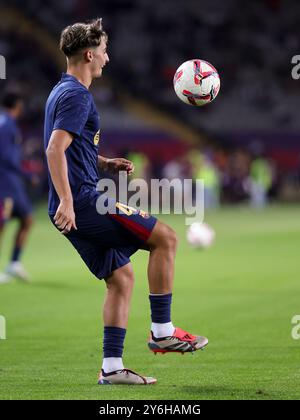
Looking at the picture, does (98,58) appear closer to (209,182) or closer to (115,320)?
(115,320)

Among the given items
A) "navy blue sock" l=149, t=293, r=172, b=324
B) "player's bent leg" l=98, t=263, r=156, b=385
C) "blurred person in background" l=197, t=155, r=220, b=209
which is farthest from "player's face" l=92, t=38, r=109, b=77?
"blurred person in background" l=197, t=155, r=220, b=209

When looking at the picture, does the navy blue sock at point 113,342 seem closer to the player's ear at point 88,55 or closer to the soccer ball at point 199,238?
the player's ear at point 88,55

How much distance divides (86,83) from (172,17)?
117ft

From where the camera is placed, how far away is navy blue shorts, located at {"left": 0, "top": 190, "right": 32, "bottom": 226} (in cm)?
1375

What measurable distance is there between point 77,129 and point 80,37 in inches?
28.1

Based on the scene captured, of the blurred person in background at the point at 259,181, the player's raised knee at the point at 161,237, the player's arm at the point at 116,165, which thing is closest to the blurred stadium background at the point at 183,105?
the blurred person in background at the point at 259,181

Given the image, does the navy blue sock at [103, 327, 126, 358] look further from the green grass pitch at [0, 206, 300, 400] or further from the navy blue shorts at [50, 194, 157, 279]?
A: the navy blue shorts at [50, 194, 157, 279]

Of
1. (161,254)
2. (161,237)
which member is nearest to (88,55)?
(161,237)

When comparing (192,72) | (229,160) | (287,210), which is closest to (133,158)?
(229,160)

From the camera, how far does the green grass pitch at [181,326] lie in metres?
6.72

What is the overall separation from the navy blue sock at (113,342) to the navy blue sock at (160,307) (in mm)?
277

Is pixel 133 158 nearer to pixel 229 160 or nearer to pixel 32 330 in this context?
pixel 229 160
